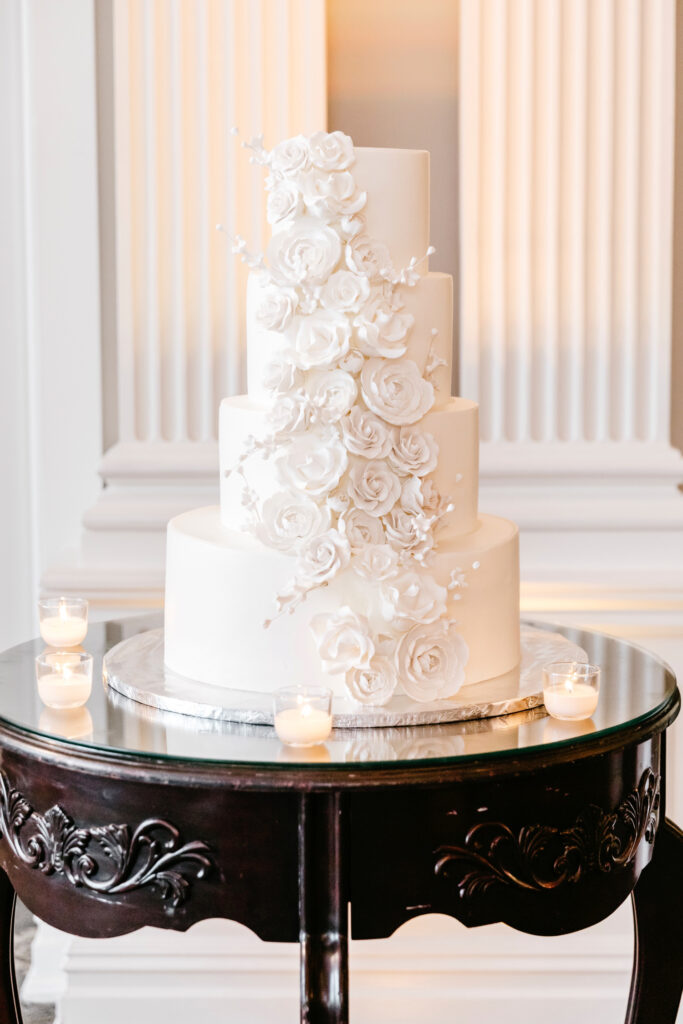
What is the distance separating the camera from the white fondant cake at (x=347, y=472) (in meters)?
1.54

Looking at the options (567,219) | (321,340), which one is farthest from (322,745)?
(567,219)

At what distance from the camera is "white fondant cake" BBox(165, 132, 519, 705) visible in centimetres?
154

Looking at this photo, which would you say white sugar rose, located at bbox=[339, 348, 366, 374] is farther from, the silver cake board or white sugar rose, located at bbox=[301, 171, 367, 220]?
the silver cake board

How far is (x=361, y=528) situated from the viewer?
156 cm

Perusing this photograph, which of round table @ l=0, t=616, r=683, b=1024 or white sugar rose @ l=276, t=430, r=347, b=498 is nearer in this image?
round table @ l=0, t=616, r=683, b=1024

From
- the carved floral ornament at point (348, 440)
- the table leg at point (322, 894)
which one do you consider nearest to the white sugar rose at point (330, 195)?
the carved floral ornament at point (348, 440)

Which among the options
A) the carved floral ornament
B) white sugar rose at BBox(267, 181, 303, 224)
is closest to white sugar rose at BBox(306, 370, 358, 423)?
the carved floral ornament

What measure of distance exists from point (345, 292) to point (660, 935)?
110cm

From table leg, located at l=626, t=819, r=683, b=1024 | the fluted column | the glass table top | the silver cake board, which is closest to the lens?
the glass table top

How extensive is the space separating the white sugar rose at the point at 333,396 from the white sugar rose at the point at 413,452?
8cm

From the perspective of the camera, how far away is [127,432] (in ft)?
8.35

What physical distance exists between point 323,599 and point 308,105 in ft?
4.20

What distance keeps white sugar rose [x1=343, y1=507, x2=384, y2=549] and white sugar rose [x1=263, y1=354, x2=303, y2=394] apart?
0.17m

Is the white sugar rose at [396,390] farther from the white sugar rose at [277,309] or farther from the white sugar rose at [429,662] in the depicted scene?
the white sugar rose at [429,662]
